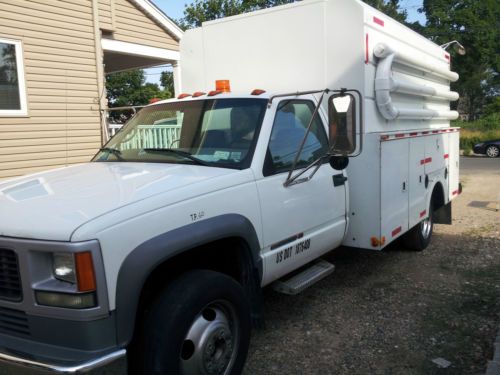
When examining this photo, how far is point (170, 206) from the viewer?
9.14ft

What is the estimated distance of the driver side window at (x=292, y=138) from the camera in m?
3.74

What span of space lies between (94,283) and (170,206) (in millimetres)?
630

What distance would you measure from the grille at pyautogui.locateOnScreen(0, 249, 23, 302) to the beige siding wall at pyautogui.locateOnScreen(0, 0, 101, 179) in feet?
22.1

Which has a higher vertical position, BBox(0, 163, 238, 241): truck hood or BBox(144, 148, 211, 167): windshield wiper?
BBox(144, 148, 211, 167): windshield wiper

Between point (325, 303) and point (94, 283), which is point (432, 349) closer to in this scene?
point (325, 303)

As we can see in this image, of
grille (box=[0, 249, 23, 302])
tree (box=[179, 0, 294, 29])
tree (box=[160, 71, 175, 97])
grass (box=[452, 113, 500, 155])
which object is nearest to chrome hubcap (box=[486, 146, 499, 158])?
grass (box=[452, 113, 500, 155])

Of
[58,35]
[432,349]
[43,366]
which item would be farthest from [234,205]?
[58,35]

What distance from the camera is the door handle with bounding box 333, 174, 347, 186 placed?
4355 millimetres

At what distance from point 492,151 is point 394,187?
866 inches

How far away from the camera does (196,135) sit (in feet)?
12.5

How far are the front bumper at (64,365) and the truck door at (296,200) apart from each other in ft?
4.59

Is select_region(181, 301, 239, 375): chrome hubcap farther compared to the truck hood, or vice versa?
select_region(181, 301, 239, 375): chrome hubcap

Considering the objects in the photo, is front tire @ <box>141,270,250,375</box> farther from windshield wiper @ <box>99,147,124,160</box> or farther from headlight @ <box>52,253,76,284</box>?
windshield wiper @ <box>99,147,124,160</box>

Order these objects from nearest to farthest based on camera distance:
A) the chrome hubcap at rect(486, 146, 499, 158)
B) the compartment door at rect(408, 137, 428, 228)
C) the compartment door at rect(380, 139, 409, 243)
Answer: the compartment door at rect(380, 139, 409, 243) → the compartment door at rect(408, 137, 428, 228) → the chrome hubcap at rect(486, 146, 499, 158)
